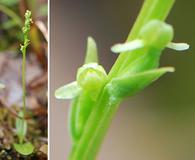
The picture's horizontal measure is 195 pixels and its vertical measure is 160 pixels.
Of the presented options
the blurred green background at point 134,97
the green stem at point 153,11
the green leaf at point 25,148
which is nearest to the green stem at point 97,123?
the green stem at point 153,11

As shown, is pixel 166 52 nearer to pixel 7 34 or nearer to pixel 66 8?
pixel 66 8

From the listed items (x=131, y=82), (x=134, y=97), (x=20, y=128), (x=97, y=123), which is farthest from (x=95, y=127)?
(x=134, y=97)

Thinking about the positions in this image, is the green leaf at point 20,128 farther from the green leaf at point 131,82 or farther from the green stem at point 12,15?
the green leaf at point 131,82

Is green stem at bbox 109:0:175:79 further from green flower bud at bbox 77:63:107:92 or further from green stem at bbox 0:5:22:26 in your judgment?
green stem at bbox 0:5:22:26

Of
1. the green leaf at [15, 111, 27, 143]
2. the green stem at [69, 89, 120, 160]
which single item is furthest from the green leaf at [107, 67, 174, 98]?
the green leaf at [15, 111, 27, 143]

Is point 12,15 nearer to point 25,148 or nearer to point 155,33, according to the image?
point 25,148

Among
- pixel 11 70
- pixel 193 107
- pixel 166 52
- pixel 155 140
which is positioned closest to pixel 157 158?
pixel 155 140
